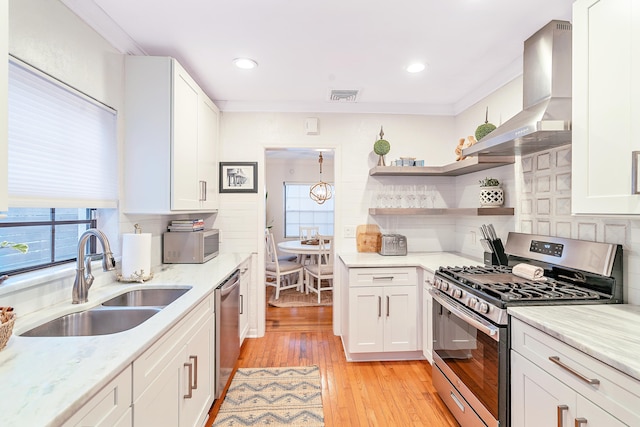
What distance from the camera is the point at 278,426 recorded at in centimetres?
196

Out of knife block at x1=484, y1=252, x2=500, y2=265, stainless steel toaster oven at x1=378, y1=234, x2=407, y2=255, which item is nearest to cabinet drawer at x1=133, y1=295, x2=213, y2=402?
stainless steel toaster oven at x1=378, y1=234, x2=407, y2=255

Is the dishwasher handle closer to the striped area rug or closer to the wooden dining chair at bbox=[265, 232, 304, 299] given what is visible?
the striped area rug

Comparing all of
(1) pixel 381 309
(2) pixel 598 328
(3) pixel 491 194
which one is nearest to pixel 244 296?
(1) pixel 381 309

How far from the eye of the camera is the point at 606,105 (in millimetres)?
1314

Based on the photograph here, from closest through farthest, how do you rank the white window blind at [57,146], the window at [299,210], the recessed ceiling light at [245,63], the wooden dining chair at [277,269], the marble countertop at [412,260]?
the white window blind at [57,146], the recessed ceiling light at [245,63], the marble countertop at [412,260], the wooden dining chair at [277,269], the window at [299,210]

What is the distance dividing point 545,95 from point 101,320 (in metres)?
2.63

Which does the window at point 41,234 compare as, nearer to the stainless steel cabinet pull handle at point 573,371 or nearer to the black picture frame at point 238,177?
the black picture frame at point 238,177

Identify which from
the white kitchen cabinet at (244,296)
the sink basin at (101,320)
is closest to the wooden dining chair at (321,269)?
the white kitchen cabinet at (244,296)

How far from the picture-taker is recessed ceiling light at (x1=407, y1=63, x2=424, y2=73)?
7.88 feet

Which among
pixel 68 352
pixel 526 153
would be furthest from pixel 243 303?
pixel 526 153

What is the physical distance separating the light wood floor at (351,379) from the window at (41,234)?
1.35 meters

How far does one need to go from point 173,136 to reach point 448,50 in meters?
1.98

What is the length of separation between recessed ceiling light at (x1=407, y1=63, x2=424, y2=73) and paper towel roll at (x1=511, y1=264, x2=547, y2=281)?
5.27 feet

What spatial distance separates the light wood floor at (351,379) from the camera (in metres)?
2.06
